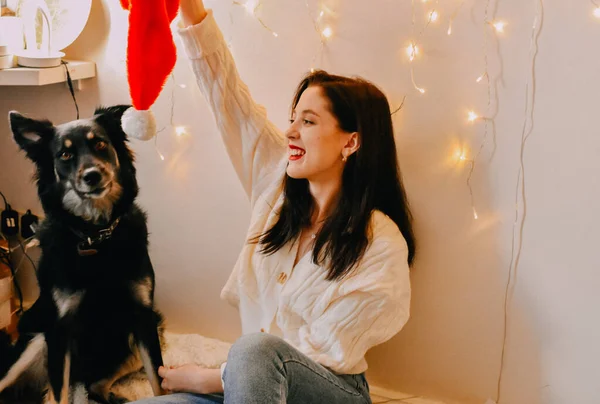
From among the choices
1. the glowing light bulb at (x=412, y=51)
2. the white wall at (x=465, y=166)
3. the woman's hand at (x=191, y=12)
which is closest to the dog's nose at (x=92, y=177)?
the woman's hand at (x=191, y=12)

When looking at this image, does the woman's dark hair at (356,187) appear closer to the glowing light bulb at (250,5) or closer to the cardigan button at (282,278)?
the cardigan button at (282,278)

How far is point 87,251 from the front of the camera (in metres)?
1.38

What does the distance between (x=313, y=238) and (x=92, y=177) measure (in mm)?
561

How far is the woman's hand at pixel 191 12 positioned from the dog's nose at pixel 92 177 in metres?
0.41

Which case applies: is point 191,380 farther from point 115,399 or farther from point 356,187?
point 356,187

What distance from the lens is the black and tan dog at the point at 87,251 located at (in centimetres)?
138

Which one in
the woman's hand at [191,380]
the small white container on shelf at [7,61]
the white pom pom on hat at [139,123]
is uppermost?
the small white container on shelf at [7,61]

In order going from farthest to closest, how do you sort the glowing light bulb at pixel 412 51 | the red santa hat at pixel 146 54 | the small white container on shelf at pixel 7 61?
the small white container on shelf at pixel 7 61 → the glowing light bulb at pixel 412 51 → the red santa hat at pixel 146 54

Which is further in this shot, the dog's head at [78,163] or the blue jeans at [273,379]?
the dog's head at [78,163]

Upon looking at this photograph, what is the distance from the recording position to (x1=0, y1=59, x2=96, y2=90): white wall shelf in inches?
63.9

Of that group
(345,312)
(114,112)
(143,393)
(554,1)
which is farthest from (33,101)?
(554,1)

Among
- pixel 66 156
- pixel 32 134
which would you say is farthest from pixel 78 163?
pixel 32 134

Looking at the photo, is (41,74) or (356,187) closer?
(356,187)

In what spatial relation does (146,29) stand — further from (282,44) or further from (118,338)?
(118,338)
